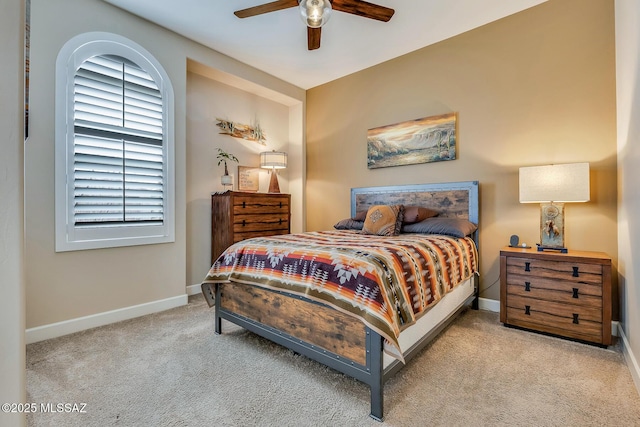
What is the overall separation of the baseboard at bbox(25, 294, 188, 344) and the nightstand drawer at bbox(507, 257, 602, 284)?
319cm

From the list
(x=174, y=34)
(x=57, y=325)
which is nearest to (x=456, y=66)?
(x=174, y=34)

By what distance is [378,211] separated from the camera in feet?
9.70

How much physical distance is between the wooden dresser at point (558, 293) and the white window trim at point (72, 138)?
3.28 metres

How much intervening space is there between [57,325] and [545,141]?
447 cm

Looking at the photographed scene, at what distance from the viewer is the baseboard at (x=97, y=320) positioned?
2.28m

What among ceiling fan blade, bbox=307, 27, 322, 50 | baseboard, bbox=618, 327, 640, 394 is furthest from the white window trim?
baseboard, bbox=618, 327, 640, 394

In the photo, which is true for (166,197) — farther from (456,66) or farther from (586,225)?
(586,225)

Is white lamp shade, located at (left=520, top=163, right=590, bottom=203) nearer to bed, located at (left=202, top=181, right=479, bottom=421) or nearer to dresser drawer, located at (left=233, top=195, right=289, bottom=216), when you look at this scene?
bed, located at (left=202, top=181, right=479, bottom=421)

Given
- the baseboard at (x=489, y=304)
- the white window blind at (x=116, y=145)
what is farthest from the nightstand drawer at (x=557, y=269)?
the white window blind at (x=116, y=145)

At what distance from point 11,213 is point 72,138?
2.41 m

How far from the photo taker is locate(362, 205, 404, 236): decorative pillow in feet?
9.20

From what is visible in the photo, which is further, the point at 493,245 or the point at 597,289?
the point at 493,245

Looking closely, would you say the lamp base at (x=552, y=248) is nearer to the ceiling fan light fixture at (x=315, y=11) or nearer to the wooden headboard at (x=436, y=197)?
the wooden headboard at (x=436, y=197)
